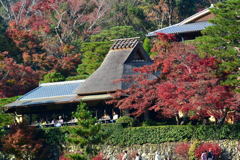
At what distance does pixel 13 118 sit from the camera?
112ft

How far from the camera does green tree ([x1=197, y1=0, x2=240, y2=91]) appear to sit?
30703 mm

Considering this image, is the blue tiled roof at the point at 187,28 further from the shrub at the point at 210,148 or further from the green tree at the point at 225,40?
the shrub at the point at 210,148

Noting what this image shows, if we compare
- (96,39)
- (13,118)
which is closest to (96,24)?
(96,39)

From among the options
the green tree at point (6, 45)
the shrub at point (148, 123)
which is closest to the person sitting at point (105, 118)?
the shrub at point (148, 123)

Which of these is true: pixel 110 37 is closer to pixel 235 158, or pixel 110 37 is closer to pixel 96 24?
pixel 96 24

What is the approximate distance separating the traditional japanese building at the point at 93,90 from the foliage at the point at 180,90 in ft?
4.71

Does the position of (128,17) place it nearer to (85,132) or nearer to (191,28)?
(191,28)

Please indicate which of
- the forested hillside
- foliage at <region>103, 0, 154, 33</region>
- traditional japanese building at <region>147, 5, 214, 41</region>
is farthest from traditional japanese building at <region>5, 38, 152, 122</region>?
foliage at <region>103, 0, 154, 33</region>

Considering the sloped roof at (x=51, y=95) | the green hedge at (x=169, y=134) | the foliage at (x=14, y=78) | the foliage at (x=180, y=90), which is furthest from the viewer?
the foliage at (x=14, y=78)

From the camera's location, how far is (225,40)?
31609mm

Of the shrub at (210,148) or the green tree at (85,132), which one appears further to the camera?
the green tree at (85,132)

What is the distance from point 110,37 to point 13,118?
69.1ft

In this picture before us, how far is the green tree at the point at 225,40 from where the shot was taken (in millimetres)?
30703

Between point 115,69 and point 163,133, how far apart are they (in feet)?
21.5
